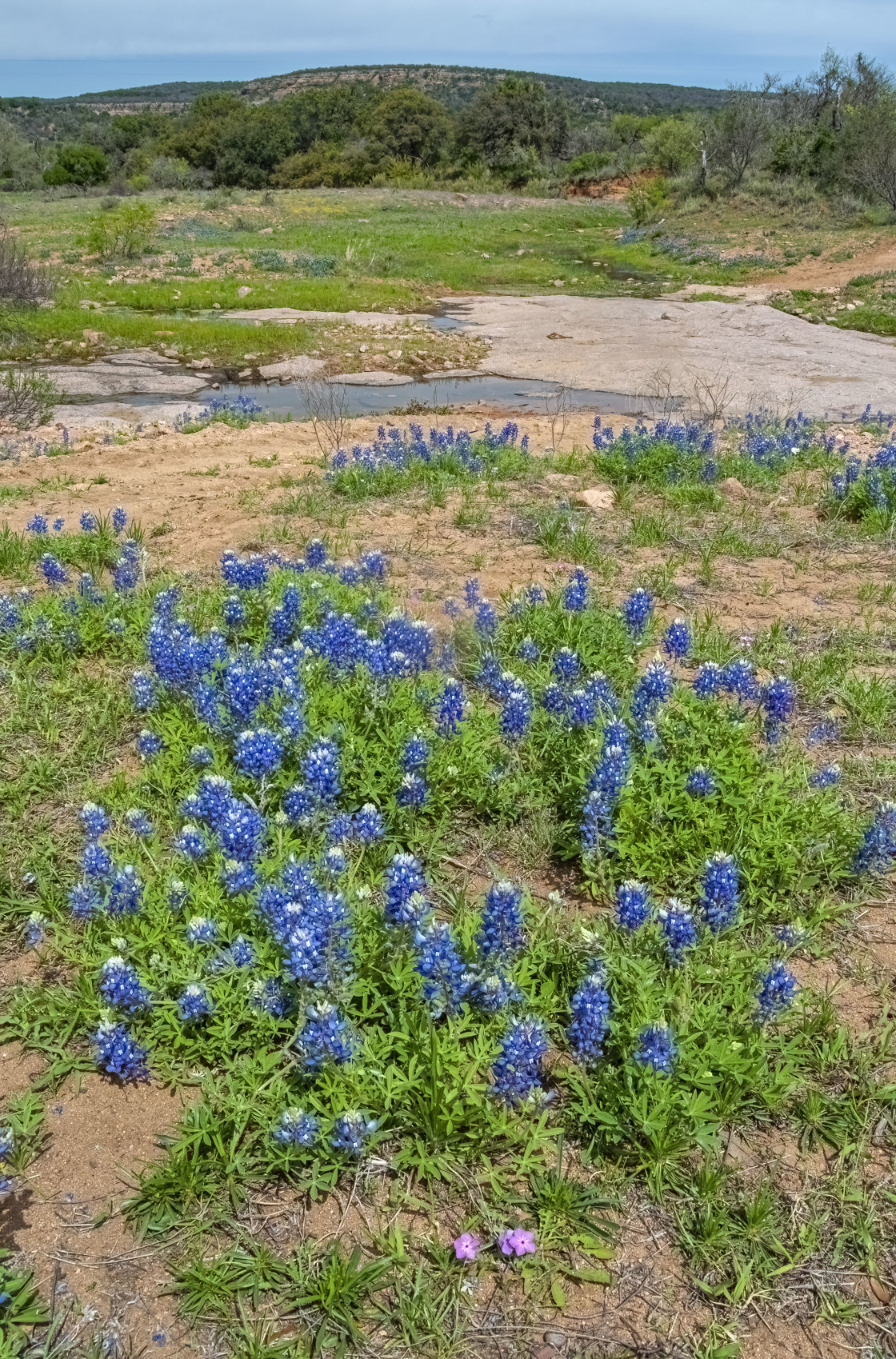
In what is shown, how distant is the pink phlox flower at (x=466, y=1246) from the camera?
2.36 meters

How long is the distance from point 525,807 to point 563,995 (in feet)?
3.29

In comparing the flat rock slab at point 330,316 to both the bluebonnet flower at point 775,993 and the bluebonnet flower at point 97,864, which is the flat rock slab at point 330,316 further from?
the bluebonnet flower at point 775,993

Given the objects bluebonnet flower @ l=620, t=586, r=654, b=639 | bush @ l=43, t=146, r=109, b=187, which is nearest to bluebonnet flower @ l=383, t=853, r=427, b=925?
bluebonnet flower @ l=620, t=586, r=654, b=639

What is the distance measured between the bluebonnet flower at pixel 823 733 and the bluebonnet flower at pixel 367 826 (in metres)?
2.10

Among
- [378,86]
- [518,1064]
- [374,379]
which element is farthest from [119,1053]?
[378,86]

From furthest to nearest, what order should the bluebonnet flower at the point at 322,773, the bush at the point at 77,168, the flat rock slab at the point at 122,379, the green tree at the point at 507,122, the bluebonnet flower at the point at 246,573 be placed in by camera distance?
the green tree at the point at 507,122 → the bush at the point at 77,168 → the flat rock slab at the point at 122,379 → the bluebonnet flower at the point at 246,573 → the bluebonnet flower at the point at 322,773

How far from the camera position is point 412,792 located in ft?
12.3

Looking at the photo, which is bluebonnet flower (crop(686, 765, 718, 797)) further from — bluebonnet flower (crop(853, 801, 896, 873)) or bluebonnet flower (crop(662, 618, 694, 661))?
bluebonnet flower (crop(662, 618, 694, 661))

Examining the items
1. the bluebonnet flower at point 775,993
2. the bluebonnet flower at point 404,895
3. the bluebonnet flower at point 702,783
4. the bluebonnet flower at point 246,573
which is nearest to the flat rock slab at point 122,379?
the bluebonnet flower at point 246,573

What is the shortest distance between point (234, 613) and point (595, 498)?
12.4ft

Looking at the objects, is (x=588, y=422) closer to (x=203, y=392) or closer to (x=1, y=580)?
(x=203, y=392)

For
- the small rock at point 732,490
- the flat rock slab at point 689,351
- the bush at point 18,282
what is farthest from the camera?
the bush at point 18,282

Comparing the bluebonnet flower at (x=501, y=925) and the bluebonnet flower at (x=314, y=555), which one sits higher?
the bluebonnet flower at (x=314, y=555)

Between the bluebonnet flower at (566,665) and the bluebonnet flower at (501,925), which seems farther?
the bluebonnet flower at (566,665)
